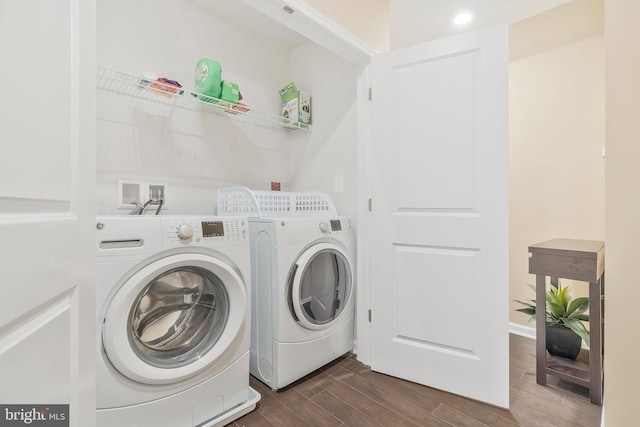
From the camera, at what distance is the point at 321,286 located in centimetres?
183

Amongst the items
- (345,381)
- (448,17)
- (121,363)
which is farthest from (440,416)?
(448,17)

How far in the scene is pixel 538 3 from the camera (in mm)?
1732

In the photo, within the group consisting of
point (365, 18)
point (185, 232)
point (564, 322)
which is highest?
point (365, 18)

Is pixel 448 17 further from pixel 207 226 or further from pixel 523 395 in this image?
pixel 523 395

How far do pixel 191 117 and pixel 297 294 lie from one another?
1403 millimetres

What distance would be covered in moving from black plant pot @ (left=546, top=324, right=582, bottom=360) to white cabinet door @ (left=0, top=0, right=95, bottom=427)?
7.36 feet

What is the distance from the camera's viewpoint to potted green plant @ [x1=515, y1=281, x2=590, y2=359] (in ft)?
5.47

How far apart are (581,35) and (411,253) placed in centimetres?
205

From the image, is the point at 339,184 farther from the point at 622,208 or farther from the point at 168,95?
the point at 622,208

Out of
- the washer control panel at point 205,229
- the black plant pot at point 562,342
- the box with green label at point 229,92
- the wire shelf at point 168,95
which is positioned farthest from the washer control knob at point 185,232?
the black plant pot at point 562,342

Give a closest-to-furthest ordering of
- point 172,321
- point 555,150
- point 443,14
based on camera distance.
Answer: point 172,321 → point 443,14 → point 555,150

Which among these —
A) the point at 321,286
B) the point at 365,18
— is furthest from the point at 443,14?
the point at 321,286

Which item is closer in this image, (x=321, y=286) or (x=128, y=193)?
(x=128, y=193)

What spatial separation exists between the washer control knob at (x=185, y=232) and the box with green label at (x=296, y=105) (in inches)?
51.7
